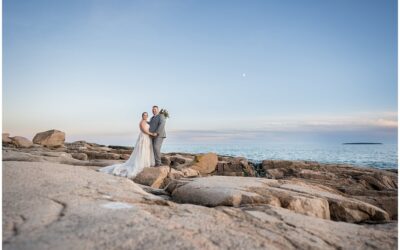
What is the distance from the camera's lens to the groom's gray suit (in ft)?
35.2

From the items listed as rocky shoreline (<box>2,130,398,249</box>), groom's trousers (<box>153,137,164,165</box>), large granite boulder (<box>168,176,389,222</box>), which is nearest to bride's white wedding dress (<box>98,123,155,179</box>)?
groom's trousers (<box>153,137,164,165</box>)

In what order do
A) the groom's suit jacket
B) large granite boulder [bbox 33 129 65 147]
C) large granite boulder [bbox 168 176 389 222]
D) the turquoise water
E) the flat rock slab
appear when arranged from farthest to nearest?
1. the turquoise water
2. large granite boulder [bbox 33 129 65 147]
3. the groom's suit jacket
4. large granite boulder [bbox 168 176 389 222]
5. the flat rock slab

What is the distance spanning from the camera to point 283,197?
5.38 metres

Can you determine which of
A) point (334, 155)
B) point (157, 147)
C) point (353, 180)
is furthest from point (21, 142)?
point (334, 155)

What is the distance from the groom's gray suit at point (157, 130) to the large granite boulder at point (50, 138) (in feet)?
50.1

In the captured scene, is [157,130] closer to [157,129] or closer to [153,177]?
[157,129]

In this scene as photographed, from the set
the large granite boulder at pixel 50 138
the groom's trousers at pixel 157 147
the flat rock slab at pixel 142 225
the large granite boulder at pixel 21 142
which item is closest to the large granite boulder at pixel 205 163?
the groom's trousers at pixel 157 147

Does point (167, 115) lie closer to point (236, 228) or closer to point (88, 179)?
point (88, 179)

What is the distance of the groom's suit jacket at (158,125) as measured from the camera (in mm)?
10727

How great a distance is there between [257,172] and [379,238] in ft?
43.6

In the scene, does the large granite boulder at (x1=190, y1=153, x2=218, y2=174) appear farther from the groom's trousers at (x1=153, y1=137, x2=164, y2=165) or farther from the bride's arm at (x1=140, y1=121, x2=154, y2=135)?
the bride's arm at (x1=140, y1=121, x2=154, y2=135)

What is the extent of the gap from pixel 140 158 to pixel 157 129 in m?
1.26

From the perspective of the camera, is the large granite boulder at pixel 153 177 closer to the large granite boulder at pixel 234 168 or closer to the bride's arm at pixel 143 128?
the bride's arm at pixel 143 128

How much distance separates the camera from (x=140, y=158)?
10156 millimetres
